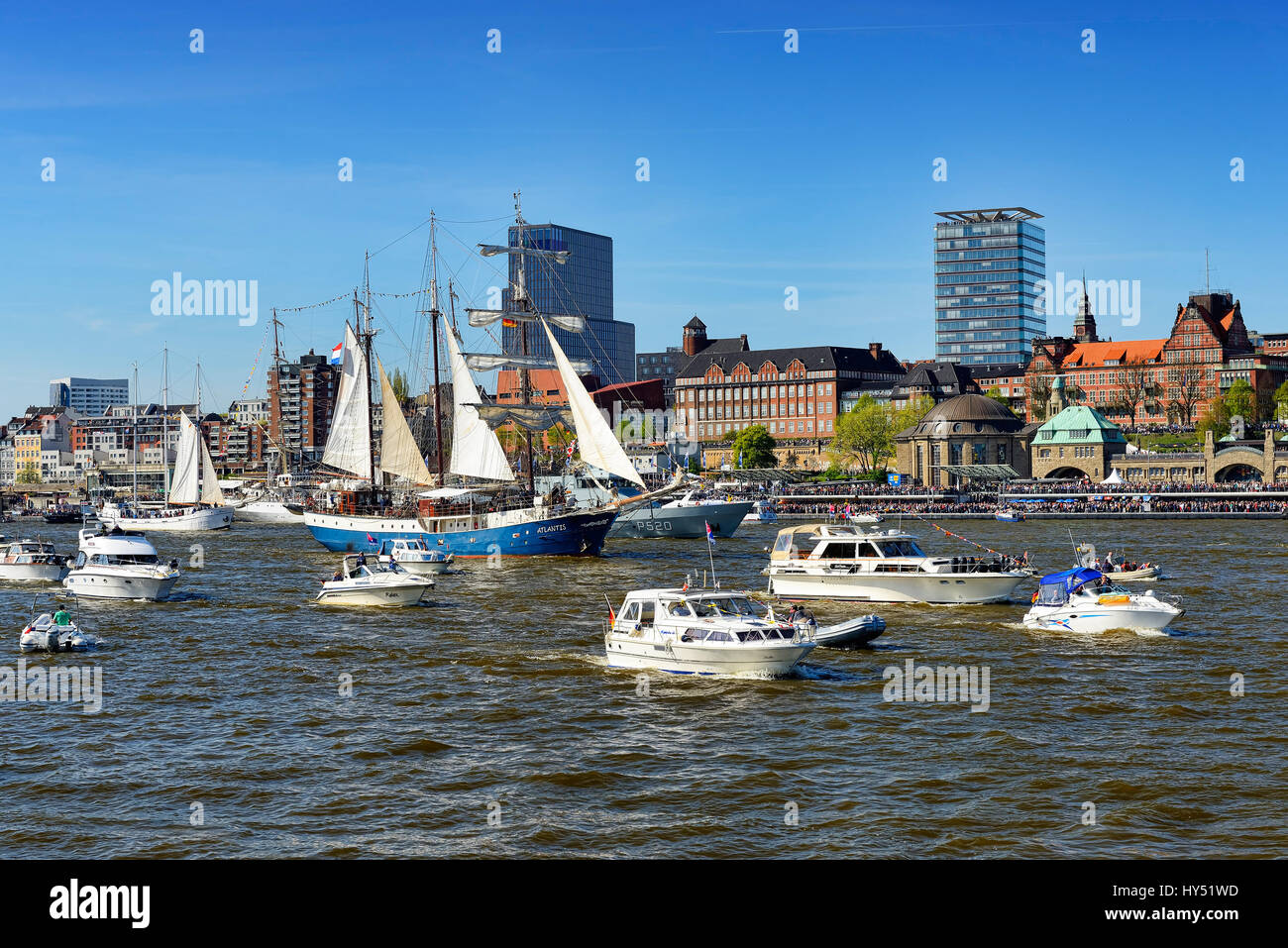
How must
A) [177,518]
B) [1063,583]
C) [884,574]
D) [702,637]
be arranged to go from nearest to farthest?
[702,637], [1063,583], [884,574], [177,518]

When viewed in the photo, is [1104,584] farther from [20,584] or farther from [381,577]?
[20,584]

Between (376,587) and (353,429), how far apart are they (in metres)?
49.5

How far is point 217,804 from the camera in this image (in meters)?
23.4

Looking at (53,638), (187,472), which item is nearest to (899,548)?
(53,638)

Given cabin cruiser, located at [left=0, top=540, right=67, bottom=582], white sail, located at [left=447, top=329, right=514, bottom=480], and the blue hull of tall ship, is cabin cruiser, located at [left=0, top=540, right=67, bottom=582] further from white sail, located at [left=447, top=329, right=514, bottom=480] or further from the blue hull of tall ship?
white sail, located at [left=447, top=329, right=514, bottom=480]

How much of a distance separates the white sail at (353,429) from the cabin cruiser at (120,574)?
136 feet

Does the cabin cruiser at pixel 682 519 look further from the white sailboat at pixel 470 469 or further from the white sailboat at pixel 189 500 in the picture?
the white sailboat at pixel 189 500

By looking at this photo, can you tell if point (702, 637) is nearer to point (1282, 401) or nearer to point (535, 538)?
point (535, 538)

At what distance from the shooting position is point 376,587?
5228cm

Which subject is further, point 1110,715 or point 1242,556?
point 1242,556

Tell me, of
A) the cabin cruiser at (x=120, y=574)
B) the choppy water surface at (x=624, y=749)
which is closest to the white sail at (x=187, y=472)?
the cabin cruiser at (x=120, y=574)

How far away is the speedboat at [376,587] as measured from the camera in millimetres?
52312
